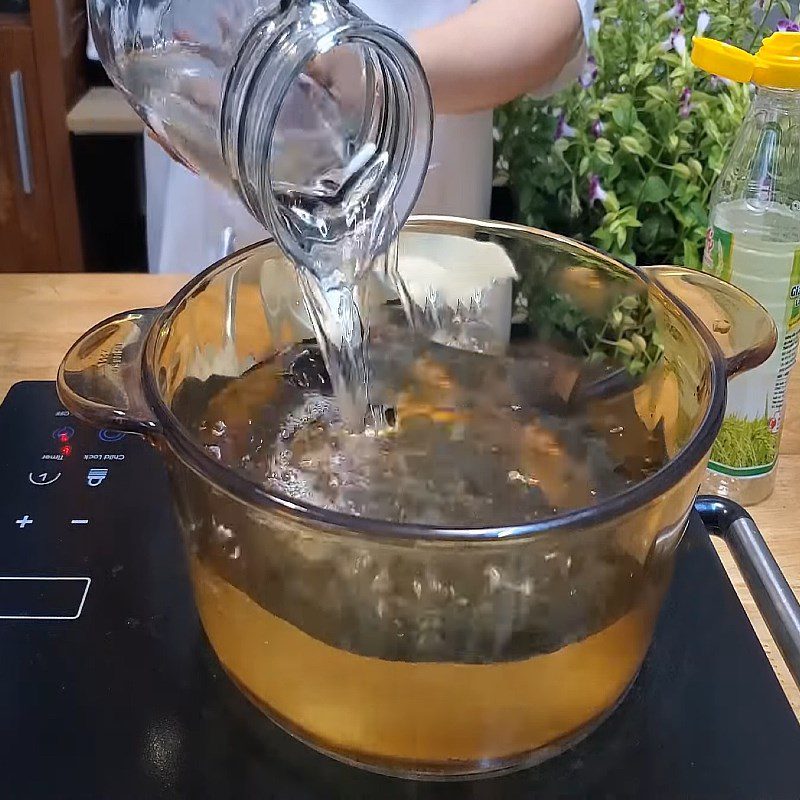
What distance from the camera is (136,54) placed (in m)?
0.53

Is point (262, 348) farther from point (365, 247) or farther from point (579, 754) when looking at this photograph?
point (579, 754)

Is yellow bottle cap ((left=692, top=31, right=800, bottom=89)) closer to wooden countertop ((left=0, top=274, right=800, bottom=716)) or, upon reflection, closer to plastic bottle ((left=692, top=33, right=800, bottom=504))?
plastic bottle ((left=692, top=33, right=800, bottom=504))

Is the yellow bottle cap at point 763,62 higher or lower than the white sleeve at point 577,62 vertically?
higher

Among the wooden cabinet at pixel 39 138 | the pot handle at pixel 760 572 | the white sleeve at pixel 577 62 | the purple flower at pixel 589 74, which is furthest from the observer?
the wooden cabinet at pixel 39 138

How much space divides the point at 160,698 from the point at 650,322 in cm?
27

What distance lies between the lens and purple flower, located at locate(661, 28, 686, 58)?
2.79ft

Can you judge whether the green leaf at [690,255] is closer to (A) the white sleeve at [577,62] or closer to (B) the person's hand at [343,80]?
(A) the white sleeve at [577,62]

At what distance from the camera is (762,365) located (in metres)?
0.57

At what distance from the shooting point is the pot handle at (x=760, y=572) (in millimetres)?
430

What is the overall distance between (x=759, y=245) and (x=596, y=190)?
1.09 ft

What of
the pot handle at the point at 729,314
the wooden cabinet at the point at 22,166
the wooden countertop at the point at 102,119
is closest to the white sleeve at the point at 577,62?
the pot handle at the point at 729,314

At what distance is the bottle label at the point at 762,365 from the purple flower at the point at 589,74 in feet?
1.34

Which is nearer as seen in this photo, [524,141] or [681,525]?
[681,525]

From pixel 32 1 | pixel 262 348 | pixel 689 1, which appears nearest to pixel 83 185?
pixel 32 1
